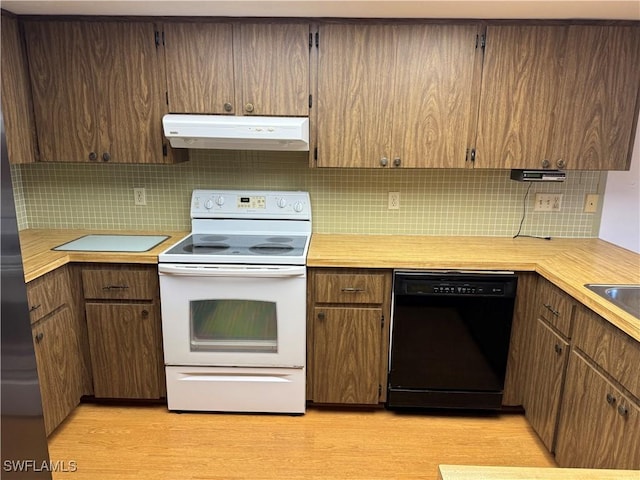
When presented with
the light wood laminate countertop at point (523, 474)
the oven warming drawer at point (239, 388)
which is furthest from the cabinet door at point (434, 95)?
the light wood laminate countertop at point (523, 474)

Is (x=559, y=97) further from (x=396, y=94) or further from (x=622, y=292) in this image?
(x=622, y=292)

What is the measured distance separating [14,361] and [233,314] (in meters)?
1.32

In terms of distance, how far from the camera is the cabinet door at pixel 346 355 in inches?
88.0

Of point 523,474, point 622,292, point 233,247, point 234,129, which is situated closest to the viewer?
point 523,474

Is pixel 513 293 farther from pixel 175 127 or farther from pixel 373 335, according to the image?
pixel 175 127

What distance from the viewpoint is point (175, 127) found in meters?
2.11

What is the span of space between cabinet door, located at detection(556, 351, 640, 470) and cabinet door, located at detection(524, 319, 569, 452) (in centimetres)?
5

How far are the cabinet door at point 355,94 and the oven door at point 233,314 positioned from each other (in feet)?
2.25

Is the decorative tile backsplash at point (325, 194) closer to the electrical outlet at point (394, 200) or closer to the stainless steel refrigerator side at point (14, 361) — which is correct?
the electrical outlet at point (394, 200)

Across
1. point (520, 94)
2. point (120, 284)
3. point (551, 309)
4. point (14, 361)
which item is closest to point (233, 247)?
point (120, 284)

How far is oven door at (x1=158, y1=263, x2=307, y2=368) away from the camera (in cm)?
214

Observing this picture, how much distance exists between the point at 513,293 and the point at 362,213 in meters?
0.96

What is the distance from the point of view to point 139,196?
267 cm

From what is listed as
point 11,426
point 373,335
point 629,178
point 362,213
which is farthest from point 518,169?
point 11,426
